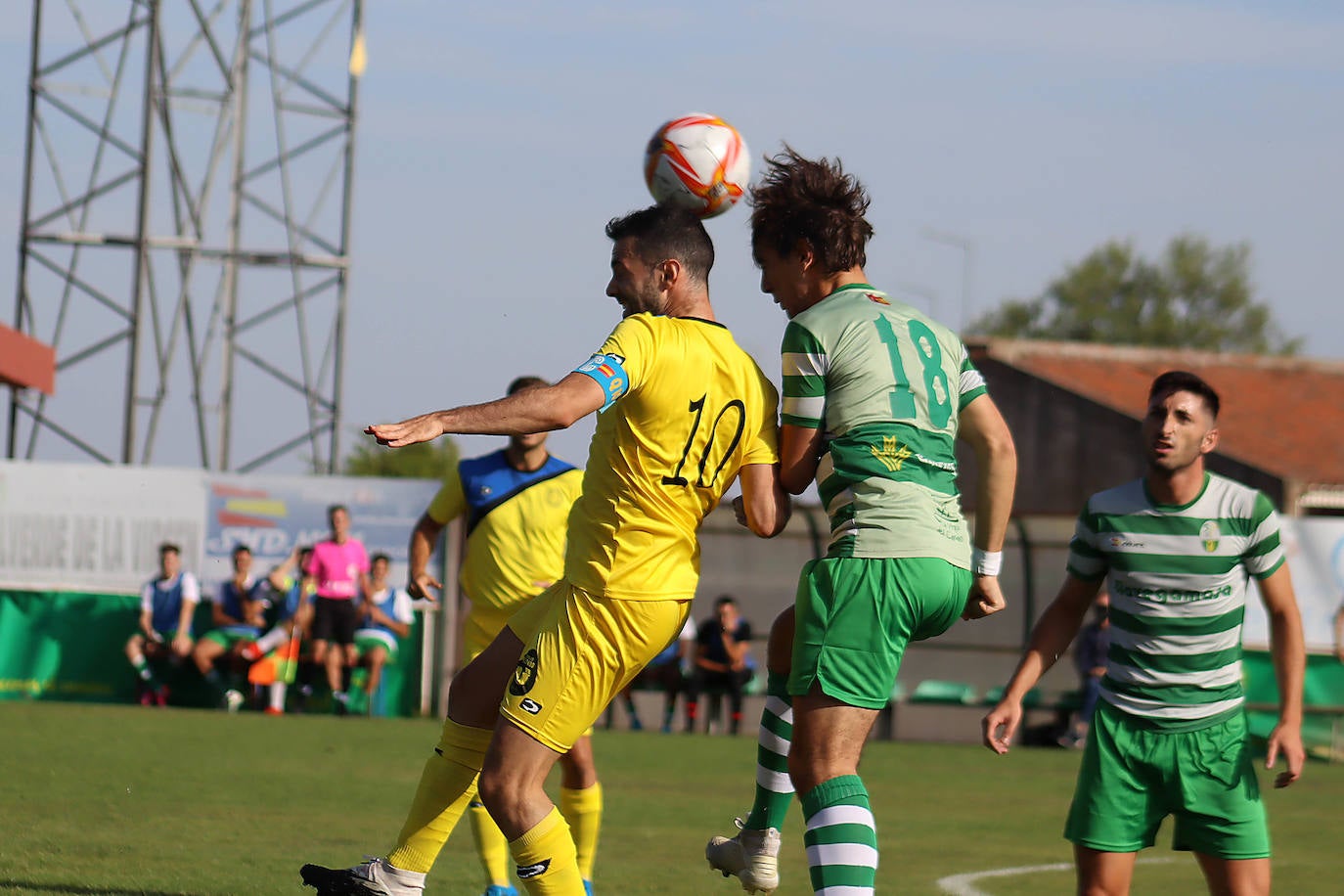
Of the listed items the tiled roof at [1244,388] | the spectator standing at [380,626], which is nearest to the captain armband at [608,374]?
the spectator standing at [380,626]

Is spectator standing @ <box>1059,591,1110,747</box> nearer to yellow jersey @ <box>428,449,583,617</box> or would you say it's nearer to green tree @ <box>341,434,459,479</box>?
yellow jersey @ <box>428,449,583,617</box>

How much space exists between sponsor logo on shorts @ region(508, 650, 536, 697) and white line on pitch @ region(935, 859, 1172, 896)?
3.52m

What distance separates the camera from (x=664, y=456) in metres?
5.34

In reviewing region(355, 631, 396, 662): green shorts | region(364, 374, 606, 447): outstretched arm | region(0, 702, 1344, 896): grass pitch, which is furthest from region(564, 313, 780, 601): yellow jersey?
region(355, 631, 396, 662): green shorts

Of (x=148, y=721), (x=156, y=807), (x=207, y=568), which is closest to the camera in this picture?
(x=156, y=807)

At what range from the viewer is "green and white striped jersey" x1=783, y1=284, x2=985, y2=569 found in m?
5.20

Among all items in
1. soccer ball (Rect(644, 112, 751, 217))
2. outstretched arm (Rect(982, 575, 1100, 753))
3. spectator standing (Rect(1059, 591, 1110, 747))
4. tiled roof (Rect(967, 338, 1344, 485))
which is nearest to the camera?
outstretched arm (Rect(982, 575, 1100, 753))

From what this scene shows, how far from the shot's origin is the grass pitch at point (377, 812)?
314 inches

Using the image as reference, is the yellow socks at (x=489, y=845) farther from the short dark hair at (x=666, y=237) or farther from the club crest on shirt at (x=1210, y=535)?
the club crest on shirt at (x=1210, y=535)

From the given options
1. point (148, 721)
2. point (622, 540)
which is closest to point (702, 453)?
point (622, 540)

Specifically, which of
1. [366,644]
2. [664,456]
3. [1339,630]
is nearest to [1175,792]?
[664,456]

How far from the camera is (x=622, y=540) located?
17.5 ft

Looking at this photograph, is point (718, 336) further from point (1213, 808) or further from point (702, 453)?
point (1213, 808)

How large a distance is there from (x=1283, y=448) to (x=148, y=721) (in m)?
23.5
